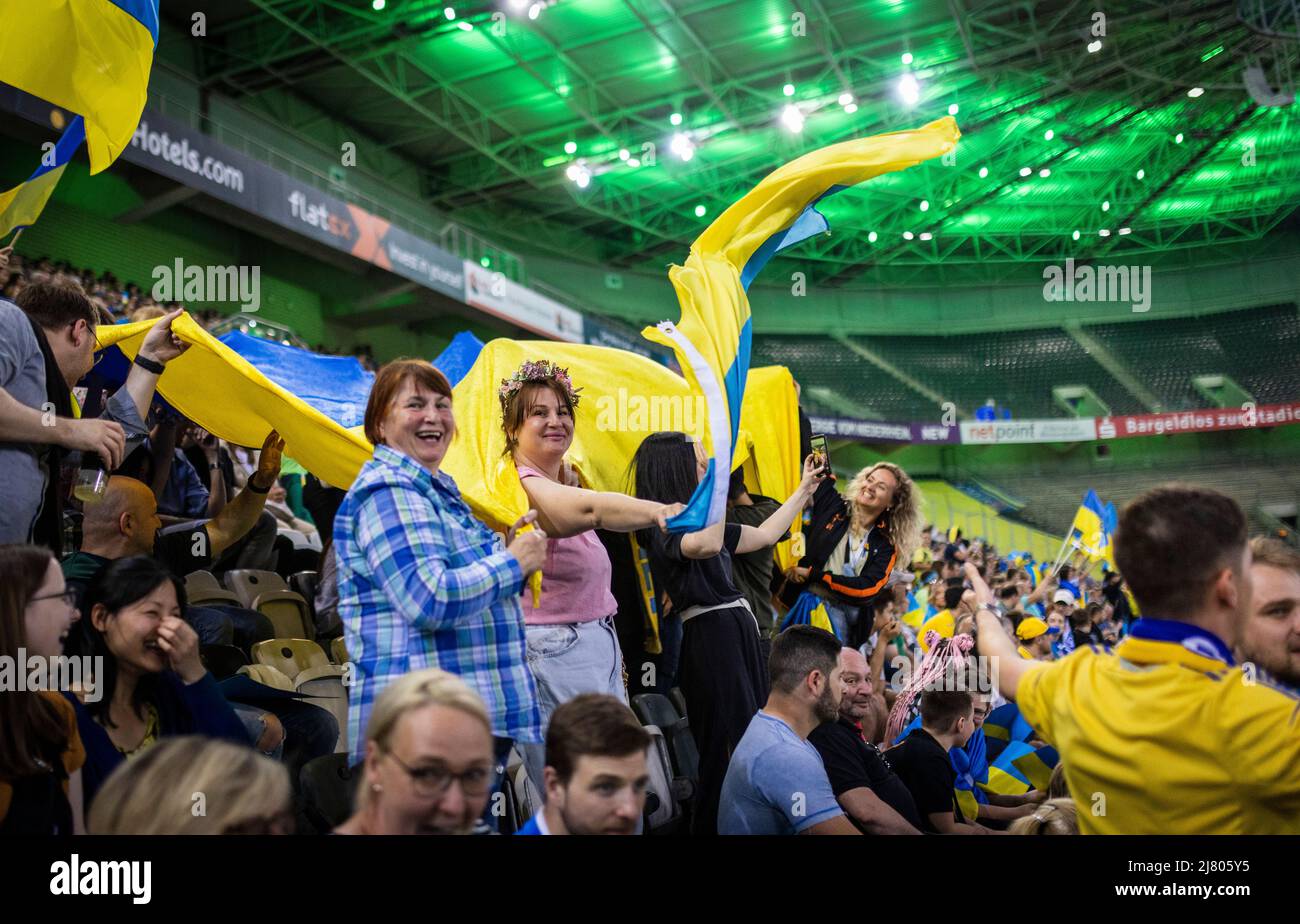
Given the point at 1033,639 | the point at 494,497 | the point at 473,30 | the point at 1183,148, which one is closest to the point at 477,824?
the point at 494,497

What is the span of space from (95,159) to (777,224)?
1.99 metres

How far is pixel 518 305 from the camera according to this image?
53.9 feet

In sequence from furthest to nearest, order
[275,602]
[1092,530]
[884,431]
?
[884,431] < [1092,530] < [275,602]

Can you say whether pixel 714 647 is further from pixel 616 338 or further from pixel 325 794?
pixel 616 338

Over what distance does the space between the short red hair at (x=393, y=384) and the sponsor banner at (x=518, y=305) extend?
1344 centimetres

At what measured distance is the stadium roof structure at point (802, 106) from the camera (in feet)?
48.8

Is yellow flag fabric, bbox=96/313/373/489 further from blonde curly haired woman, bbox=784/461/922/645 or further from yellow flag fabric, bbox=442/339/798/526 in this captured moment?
blonde curly haired woman, bbox=784/461/922/645

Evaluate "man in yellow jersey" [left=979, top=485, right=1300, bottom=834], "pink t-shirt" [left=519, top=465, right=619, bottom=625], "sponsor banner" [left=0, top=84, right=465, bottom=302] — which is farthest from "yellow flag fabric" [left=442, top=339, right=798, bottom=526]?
"sponsor banner" [left=0, top=84, right=465, bottom=302]

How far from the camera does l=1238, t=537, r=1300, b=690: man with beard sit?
2232 millimetres

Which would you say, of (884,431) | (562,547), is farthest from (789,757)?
(884,431)

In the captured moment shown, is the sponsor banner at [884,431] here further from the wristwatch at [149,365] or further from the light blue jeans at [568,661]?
the light blue jeans at [568,661]

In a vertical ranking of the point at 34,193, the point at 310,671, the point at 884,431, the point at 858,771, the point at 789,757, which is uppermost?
the point at 884,431

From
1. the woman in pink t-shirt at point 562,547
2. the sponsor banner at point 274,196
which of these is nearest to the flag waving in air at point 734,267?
the woman in pink t-shirt at point 562,547

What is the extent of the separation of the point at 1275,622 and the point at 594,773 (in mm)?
1415
